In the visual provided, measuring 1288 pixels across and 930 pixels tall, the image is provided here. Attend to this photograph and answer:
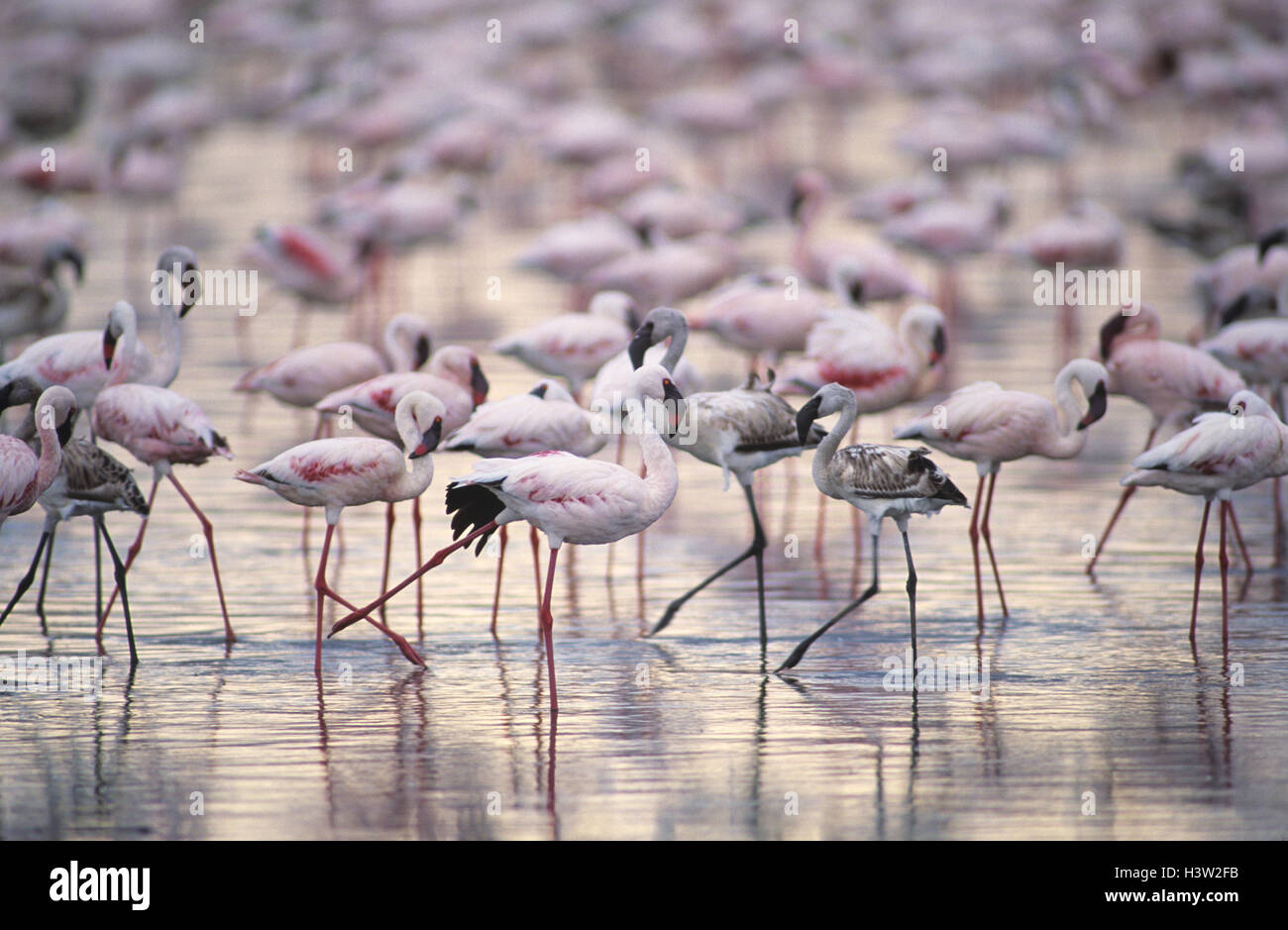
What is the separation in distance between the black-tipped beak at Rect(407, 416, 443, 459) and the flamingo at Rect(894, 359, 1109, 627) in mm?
→ 2196

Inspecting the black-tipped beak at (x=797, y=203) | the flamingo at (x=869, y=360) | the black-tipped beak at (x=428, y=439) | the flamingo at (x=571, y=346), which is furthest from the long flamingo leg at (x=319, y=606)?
the black-tipped beak at (x=797, y=203)

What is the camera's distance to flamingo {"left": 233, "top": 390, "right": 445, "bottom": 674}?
8039mm

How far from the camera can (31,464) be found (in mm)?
7762

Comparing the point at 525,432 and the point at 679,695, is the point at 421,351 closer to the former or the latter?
the point at 525,432

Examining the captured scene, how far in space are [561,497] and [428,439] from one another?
0.94 metres

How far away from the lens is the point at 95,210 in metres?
24.4

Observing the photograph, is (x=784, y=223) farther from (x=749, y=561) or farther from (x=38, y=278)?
(x=749, y=561)

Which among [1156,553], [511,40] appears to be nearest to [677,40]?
[511,40]

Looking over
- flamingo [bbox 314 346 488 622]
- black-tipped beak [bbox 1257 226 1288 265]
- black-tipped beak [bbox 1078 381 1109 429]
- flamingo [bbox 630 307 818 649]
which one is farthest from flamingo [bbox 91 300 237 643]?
black-tipped beak [bbox 1257 226 1288 265]

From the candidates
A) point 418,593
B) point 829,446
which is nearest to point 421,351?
point 418,593

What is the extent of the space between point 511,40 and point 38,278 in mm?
18175

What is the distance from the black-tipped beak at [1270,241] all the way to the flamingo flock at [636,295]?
0.06 meters

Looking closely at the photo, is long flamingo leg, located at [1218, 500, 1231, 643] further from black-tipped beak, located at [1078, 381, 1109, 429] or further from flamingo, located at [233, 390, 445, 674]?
flamingo, located at [233, 390, 445, 674]

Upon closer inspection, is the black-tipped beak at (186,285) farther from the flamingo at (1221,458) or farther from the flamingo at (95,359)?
the flamingo at (1221,458)
